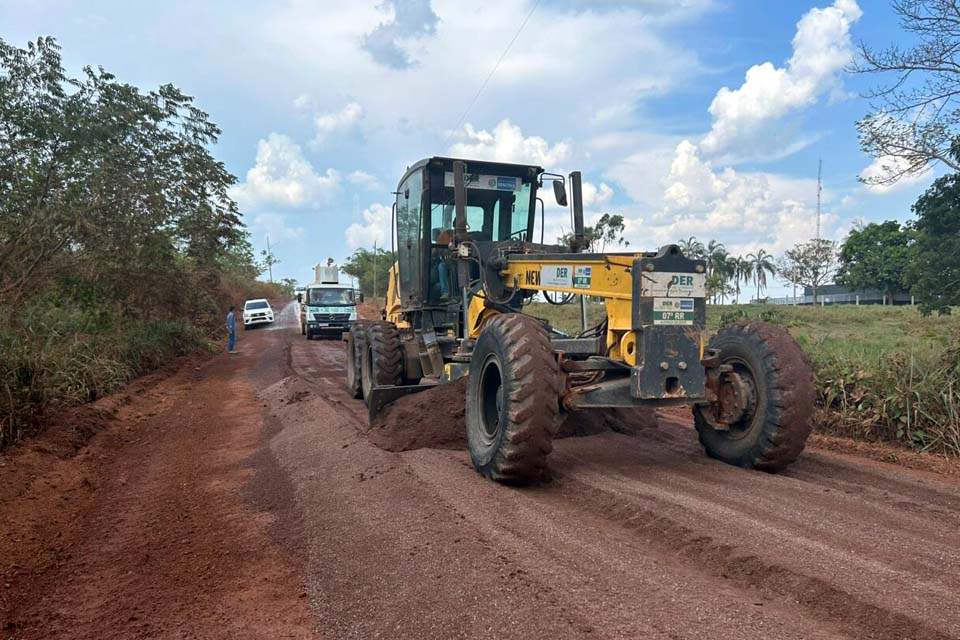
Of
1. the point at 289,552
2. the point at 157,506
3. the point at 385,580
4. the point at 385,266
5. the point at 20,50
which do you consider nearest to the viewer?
the point at 385,580

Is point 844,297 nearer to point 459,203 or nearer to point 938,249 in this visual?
point 938,249

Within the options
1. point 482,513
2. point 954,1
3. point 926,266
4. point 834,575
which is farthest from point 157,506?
point 926,266

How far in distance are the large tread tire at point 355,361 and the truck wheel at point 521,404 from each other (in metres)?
5.54

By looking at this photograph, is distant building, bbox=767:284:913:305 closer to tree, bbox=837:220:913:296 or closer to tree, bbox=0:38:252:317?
tree, bbox=837:220:913:296

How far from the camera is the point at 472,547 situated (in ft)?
13.7

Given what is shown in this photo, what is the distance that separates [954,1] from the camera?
10.4 meters

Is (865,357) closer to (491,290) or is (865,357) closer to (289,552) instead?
(491,290)

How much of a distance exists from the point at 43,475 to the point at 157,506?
1.89m

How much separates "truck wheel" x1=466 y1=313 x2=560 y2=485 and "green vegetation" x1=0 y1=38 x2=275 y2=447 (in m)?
5.76

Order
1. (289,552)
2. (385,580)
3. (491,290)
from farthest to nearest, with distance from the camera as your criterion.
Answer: (491,290), (289,552), (385,580)

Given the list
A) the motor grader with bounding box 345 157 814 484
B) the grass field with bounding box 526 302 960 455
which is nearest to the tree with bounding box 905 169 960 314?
the grass field with bounding box 526 302 960 455

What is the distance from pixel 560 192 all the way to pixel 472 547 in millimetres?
5222

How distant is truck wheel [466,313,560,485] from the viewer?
17.3ft

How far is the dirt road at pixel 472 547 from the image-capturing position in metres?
3.34
